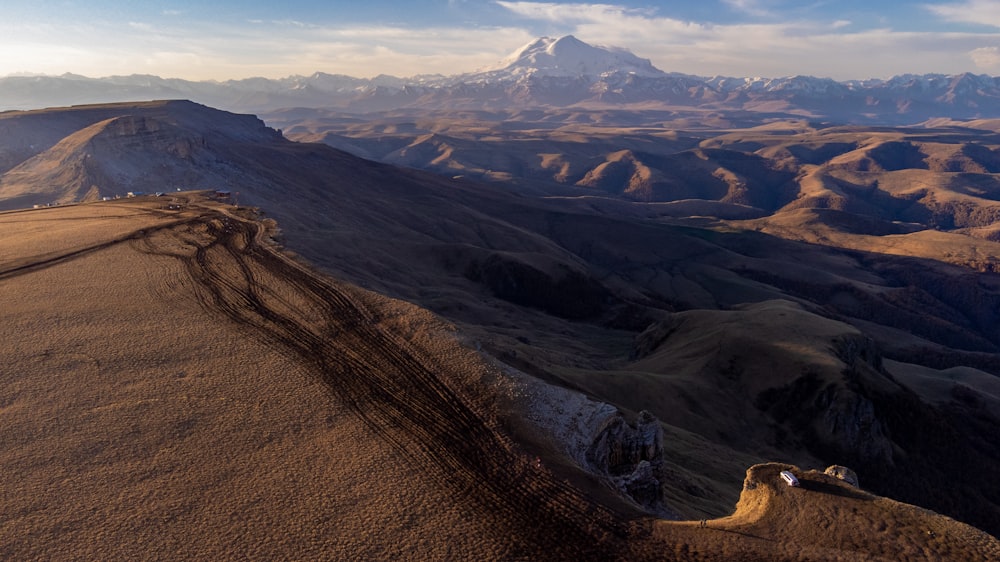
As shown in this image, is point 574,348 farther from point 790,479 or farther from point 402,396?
point 790,479

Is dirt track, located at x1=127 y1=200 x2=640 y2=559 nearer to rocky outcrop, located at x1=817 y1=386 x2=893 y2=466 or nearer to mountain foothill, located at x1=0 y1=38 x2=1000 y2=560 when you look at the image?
mountain foothill, located at x1=0 y1=38 x2=1000 y2=560

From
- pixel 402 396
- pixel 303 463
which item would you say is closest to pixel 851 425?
pixel 402 396

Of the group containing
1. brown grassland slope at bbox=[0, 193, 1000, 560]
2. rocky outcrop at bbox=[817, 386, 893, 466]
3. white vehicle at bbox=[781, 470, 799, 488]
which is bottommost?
rocky outcrop at bbox=[817, 386, 893, 466]

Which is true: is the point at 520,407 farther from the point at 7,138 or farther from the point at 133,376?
the point at 7,138

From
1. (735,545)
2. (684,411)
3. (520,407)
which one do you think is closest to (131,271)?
(520,407)

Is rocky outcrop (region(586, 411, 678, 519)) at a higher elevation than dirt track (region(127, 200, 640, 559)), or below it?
below

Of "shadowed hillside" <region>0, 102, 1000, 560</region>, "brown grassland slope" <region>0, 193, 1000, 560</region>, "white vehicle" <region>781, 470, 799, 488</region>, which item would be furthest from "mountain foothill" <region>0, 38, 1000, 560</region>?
"white vehicle" <region>781, 470, 799, 488</region>

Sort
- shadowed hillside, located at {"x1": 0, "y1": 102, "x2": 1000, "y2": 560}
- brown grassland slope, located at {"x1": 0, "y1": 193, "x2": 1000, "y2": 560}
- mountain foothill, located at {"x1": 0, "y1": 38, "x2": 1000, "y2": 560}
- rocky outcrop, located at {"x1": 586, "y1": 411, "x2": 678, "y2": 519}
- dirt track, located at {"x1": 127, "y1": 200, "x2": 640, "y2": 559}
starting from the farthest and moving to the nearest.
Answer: rocky outcrop, located at {"x1": 586, "y1": 411, "x2": 678, "y2": 519}, shadowed hillside, located at {"x1": 0, "y1": 102, "x2": 1000, "y2": 560}, dirt track, located at {"x1": 127, "y1": 200, "x2": 640, "y2": 559}, mountain foothill, located at {"x1": 0, "y1": 38, "x2": 1000, "y2": 560}, brown grassland slope, located at {"x1": 0, "y1": 193, "x2": 1000, "y2": 560}

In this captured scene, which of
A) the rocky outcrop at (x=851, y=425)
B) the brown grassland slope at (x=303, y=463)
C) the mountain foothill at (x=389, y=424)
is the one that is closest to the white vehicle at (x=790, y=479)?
the brown grassland slope at (x=303, y=463)
